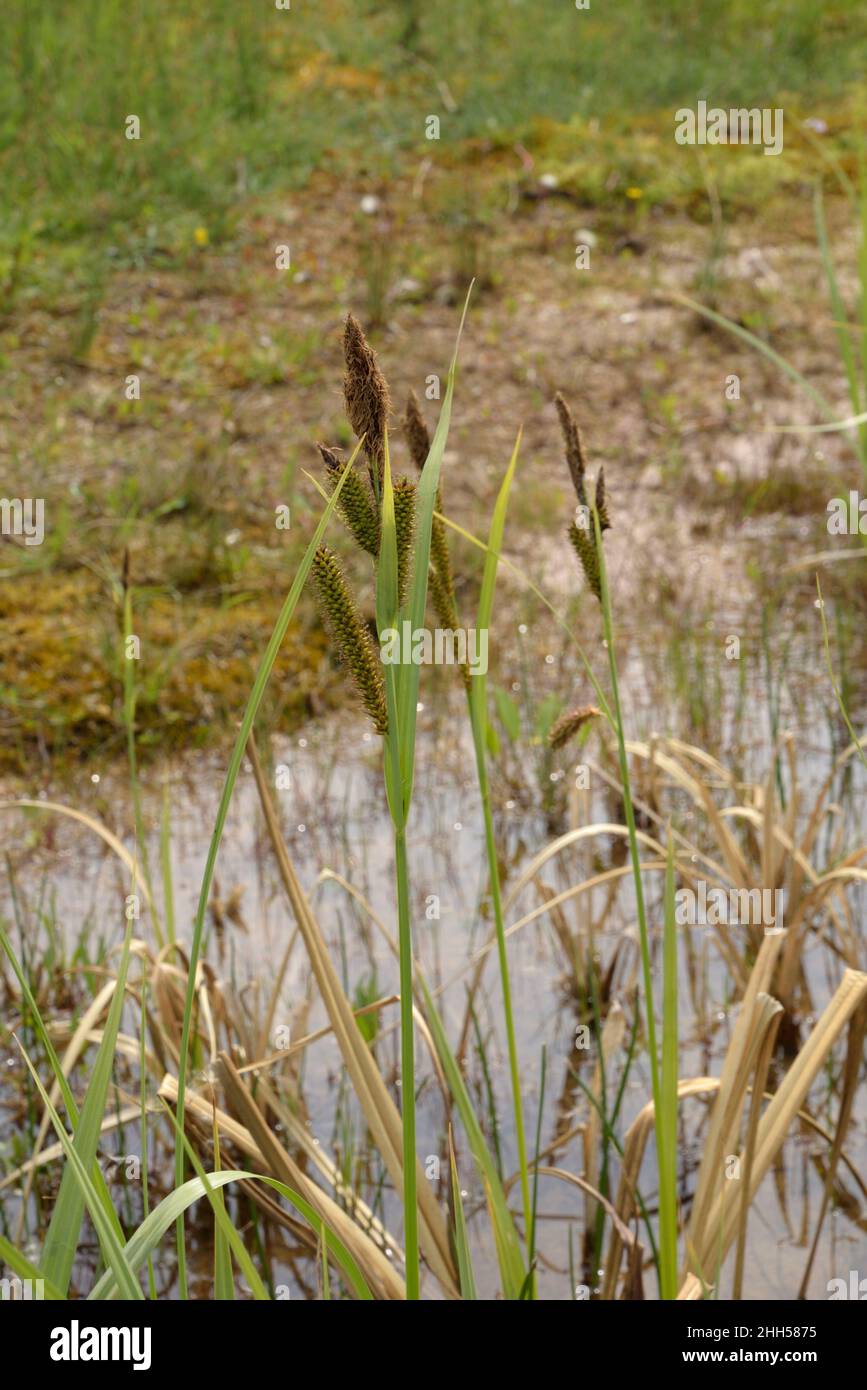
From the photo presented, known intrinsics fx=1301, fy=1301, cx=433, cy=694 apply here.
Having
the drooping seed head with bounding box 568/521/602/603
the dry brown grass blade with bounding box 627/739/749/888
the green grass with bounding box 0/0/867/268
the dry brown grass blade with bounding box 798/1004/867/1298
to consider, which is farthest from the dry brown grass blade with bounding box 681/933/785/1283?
the green grass with bounding box 0/0/867/268

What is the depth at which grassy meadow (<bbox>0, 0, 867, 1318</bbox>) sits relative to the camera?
4.36 ft

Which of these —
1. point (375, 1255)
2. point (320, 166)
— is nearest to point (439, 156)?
point (320, 166)

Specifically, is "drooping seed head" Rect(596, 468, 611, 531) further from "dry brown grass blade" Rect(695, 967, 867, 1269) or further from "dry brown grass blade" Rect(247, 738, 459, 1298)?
"dry brown grass blade" Rect(695, 967, 867, 1269)

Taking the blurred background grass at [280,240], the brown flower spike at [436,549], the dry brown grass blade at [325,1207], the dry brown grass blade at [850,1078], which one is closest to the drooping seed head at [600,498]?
the brown flower spike at [436,549]

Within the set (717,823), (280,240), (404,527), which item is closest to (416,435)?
(404,527)

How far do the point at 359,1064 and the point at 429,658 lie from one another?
0.45 m

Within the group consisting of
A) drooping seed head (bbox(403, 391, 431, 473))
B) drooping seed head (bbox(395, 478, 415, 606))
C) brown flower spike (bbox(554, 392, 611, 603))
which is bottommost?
drooping seed head (bbox(395, 478, 415, 606))

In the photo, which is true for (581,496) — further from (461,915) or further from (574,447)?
(461,915)

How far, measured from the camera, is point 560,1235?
2.14 meters

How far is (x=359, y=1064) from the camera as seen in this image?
131 cm

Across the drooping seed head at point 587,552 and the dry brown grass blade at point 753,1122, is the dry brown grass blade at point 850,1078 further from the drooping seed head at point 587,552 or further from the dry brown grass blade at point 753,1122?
the drooping seed head at point 587,552

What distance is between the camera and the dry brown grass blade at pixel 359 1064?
129cm

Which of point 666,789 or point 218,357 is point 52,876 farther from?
point 218,357
